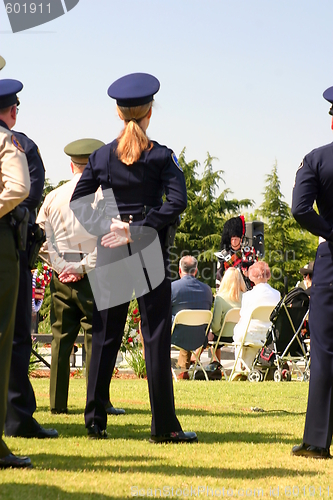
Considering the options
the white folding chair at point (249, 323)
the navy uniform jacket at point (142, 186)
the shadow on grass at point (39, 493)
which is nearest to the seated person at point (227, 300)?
the white folding chair at point (249, 323)

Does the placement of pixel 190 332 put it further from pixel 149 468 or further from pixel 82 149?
pixel 149 468

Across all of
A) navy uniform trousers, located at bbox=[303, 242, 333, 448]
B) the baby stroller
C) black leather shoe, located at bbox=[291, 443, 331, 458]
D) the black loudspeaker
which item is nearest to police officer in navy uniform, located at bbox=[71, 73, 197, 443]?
black leather shoe, located at bbox=[291, 443, 331, 458]

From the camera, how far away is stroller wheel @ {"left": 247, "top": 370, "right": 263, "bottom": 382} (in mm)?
10773

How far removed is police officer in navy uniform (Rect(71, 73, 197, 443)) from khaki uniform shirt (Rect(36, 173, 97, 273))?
4.08 ft

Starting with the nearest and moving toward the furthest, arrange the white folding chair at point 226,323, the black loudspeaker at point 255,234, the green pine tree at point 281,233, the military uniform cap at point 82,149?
the military uniform cap at point 82,149
the white folding chair at point 226,323
the black loudspeaker at point 255,234
the green pine tree at point 281,233

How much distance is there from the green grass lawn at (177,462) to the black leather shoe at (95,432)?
2.5 inches

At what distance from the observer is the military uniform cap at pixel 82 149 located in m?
6.30

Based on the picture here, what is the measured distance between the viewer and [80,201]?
199 inches

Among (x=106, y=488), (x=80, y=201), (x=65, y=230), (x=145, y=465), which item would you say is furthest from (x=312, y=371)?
(x=65, y=230)

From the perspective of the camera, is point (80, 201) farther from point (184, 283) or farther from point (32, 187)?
point (184, 283)

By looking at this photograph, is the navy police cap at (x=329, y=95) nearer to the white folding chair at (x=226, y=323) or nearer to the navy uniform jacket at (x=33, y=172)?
the navy uniform jacket at (x=33, y=172)

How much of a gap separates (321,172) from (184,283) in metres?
6.70

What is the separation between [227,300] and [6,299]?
7.94 meters

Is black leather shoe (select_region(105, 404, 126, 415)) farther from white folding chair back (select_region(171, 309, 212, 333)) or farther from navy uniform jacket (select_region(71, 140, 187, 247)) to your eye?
white folding chair back (select_region(171, 309, 212, 333))
